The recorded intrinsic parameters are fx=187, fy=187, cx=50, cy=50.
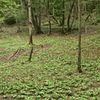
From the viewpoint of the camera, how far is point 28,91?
7.63m

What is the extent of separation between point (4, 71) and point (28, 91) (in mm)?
3579

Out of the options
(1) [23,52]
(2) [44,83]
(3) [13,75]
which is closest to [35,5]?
(1) [23,52]

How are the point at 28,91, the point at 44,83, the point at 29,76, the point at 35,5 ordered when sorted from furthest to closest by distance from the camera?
the point at 35,5 < the point at 29,76 < the point at 44,83 < the point at 28,91

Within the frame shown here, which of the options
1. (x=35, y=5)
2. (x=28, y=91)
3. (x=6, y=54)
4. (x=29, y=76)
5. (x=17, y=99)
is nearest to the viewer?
(x=17, y=99)

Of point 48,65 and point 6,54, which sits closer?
point 48,65

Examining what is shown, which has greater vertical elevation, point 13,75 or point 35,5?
point 35,5

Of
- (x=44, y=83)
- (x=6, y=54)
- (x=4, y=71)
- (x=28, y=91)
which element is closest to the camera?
(x=28, y=91)

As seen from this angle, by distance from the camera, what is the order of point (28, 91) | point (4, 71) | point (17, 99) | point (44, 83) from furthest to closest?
point (4, 71) < point (44, 83) < point (28, 91) < point (17, 99)

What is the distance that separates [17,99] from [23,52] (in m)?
9.05

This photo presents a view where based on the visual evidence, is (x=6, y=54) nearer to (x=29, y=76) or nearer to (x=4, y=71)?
(x=4, y=71)

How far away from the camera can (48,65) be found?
11.4 meters

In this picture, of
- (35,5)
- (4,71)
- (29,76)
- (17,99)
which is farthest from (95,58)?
(35,5)

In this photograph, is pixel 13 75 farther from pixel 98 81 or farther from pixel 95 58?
pixel 95 58

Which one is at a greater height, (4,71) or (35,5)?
(35,5)
